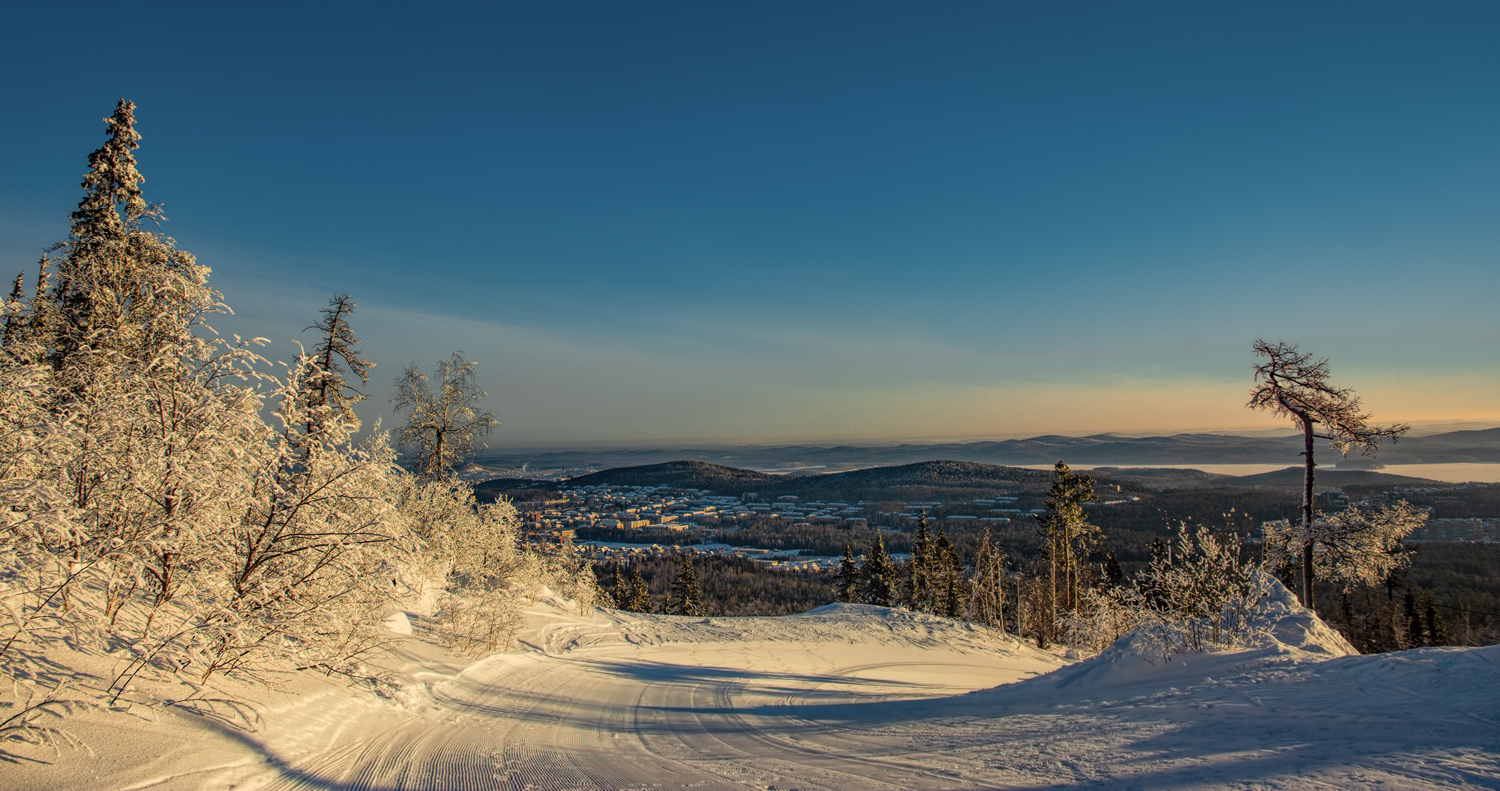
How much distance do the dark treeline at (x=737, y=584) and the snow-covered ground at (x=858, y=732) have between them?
5083cm

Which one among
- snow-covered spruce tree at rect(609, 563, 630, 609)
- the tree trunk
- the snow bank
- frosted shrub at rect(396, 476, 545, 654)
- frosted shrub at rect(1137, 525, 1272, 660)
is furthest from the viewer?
snow-covered spruce tree at rect(609, 563, 630, 609)

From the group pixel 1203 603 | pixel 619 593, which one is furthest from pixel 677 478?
pixel 1203 603

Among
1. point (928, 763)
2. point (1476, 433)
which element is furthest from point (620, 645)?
point (1476, 433)

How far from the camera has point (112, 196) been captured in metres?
15.2

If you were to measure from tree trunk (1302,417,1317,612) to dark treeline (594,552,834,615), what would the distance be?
4914cm

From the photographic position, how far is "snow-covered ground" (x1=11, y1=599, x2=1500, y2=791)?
4.77 metres

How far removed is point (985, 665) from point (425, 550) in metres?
17.0

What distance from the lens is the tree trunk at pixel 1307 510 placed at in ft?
45.3

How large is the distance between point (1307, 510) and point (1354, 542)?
3.15ft

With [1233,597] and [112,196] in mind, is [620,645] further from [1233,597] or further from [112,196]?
[112,196]

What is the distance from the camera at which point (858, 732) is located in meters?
7.85

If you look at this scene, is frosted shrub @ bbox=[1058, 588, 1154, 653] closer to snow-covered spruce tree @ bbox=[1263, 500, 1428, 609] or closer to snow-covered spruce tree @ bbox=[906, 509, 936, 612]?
snow-covered spruce tree @ bbox=[1263, 500, 1428, 609]

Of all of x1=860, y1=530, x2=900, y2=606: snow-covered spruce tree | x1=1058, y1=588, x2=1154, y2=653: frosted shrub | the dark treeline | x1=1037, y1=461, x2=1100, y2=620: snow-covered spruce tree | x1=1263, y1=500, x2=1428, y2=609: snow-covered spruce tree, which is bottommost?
the dark treeline

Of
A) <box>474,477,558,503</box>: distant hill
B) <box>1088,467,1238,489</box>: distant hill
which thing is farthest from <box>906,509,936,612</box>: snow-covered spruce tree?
<box>474,477,558,503</box>: distant hill
